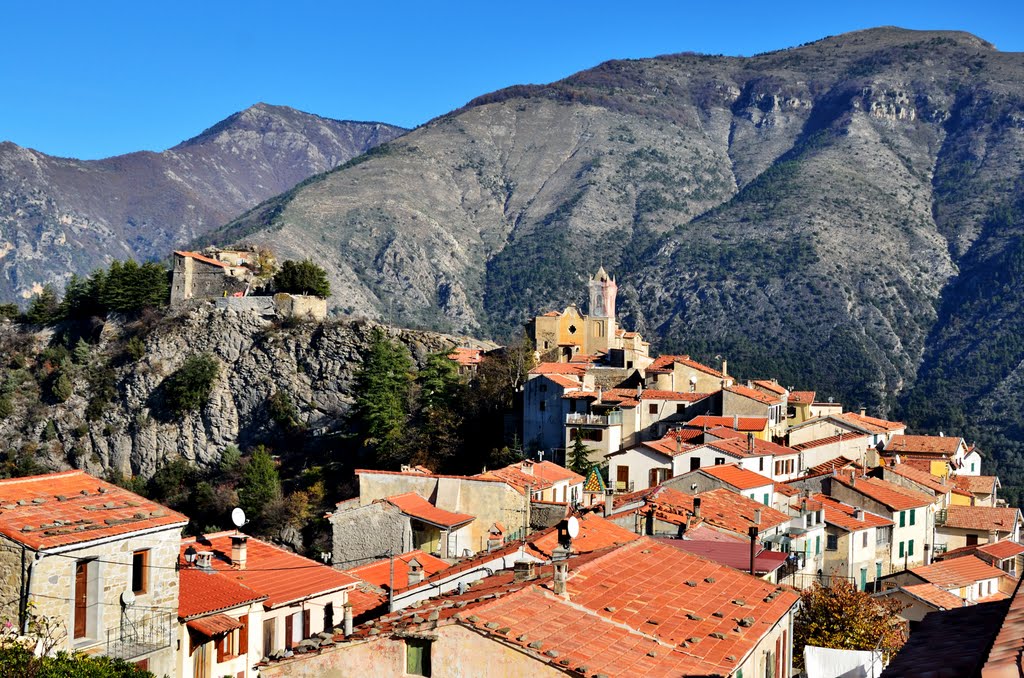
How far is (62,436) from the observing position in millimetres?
88812

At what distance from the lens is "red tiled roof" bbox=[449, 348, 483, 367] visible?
75550 mm

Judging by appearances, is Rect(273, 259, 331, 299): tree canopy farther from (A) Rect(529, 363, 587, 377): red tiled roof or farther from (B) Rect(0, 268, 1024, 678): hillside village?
(B) Rect(0, 268, 1024, 678): hillside village

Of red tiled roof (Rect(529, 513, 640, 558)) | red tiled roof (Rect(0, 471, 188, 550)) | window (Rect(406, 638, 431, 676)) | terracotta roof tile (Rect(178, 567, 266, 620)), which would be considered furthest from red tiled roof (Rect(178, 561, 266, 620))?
window (Rect(406, 638, 431, 676))

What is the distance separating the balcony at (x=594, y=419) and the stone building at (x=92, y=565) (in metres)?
38.2

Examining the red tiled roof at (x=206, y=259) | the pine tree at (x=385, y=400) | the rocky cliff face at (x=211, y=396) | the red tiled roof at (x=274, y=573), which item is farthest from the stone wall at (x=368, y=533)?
the red tiled roof at (x=206, y=259)

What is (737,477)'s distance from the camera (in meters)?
41.1

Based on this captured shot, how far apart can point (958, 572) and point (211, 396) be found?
6101 cm

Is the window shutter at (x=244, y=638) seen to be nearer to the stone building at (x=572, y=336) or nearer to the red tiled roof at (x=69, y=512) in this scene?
the red tiled roof at (x=69, y=512)

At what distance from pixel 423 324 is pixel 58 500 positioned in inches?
5958

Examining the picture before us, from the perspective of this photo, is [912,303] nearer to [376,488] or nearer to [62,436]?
[62,436]

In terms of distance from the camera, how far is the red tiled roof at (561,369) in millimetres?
63375

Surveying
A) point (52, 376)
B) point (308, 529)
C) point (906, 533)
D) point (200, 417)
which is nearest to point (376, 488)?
point (906, 533)

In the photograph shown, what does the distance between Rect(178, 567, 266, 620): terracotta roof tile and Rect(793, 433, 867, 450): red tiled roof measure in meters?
37.9

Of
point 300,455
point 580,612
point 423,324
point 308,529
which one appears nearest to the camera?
point 580,612
